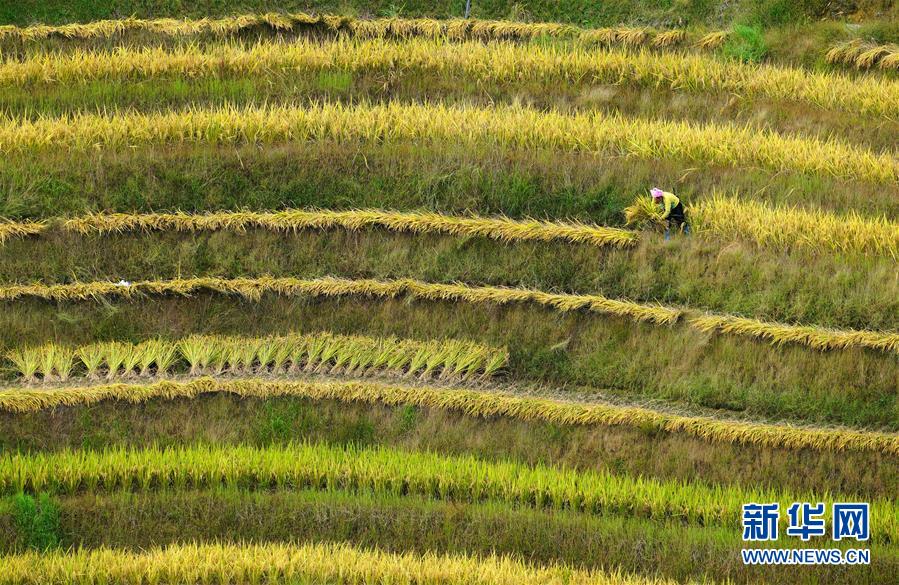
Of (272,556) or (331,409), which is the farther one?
(331,409)

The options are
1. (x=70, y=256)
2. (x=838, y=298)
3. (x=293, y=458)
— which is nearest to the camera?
(x=293, y=458)

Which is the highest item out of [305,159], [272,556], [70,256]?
[305,159]

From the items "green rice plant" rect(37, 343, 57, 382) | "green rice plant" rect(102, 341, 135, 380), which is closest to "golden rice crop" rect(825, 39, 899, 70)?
"green rice plant" rect(102, 341, 135, 380)

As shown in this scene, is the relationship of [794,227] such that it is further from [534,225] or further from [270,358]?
[270,358]

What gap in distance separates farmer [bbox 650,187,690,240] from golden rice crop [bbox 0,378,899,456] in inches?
87.9

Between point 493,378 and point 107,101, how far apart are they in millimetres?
5878

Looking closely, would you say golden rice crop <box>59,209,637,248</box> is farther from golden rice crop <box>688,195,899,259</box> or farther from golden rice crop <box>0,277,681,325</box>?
golden rice crop <box>688,195,899,259</box>

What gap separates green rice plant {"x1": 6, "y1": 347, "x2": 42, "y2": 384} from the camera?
41.7ft

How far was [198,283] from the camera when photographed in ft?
43.9

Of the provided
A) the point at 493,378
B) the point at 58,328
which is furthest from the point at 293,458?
the point at 58,328

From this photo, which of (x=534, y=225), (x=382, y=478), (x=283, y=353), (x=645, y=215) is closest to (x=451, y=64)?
(x=534, y=225)

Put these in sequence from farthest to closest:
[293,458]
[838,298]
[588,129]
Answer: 1. [588,129]
2. [838,298]
3. [293,458]

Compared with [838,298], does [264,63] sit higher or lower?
higher

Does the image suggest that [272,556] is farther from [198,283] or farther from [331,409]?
[198,283]
